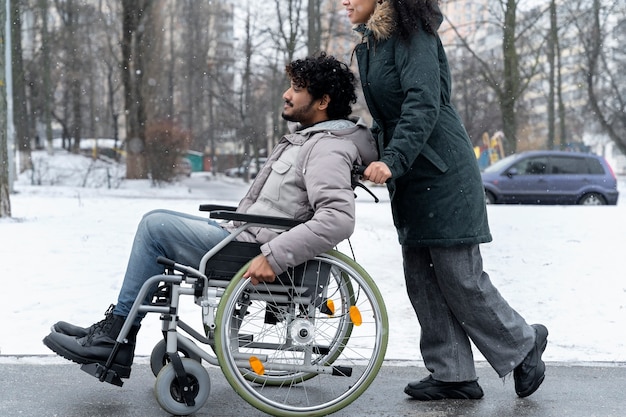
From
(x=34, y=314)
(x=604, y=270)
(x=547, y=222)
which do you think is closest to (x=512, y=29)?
(x=547, y=222)

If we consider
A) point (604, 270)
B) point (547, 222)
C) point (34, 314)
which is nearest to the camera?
point (34, 314)

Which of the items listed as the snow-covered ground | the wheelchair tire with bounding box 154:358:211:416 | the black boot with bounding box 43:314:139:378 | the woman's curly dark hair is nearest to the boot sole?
the black boot with bounding box 43:314:139:378

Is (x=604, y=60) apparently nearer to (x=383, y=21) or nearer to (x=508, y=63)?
A: (x=508, y=63)

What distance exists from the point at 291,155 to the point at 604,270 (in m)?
4.58

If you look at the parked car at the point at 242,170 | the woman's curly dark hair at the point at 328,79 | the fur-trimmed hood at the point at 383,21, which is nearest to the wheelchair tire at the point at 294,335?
the woman's curly dark hair at the point at 328,79

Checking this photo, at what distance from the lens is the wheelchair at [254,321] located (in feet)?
10.4

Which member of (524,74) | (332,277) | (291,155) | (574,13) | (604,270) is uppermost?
(574,13)

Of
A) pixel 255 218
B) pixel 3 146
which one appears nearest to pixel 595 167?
pixel 3 146

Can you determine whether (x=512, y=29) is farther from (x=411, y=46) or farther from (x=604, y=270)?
(x=411, y=46)

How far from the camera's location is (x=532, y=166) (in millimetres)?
19641

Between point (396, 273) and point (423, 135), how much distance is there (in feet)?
12.7

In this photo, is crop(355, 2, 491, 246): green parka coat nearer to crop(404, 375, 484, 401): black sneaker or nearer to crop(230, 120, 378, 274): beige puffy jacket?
crop(230, 120, 378, 274): beige puffy jacket

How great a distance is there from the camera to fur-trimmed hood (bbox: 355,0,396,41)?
3.40 m

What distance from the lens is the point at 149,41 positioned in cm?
2636
